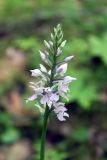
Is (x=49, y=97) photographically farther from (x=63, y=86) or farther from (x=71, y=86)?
(x=71, y=86)

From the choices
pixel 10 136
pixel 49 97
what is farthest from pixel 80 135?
pixel 49 97

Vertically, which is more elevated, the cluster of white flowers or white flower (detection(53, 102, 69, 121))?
the cluster of white flowers

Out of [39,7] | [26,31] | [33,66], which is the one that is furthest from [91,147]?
[39,7]

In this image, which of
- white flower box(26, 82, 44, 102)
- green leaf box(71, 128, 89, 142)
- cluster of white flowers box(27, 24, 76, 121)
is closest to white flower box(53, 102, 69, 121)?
cluster of white flowers box(27, 24, 76, 121)

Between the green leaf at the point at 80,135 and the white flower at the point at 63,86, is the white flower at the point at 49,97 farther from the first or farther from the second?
the green leaf at the point at 80,135

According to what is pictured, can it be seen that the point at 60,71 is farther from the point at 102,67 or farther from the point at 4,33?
the point at 4,33

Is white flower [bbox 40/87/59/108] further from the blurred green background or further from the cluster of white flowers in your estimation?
the blurred green background

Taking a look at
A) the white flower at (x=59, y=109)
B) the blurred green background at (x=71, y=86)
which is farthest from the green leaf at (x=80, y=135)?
the white flower at (x=59, y=109)
